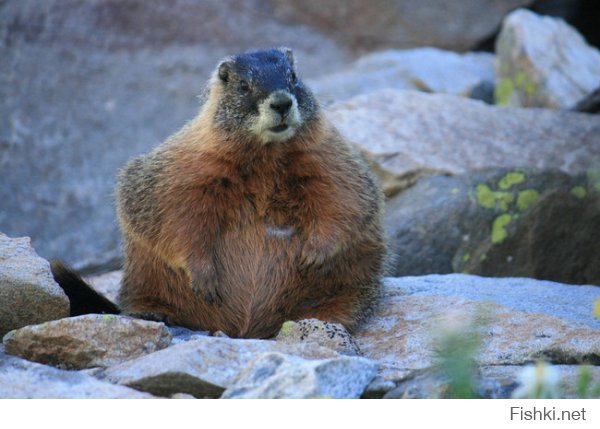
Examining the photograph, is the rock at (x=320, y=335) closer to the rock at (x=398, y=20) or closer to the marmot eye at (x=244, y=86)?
the marmot eye at (x=244, y=86)

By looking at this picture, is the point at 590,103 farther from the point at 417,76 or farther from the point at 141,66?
the point at 141,66

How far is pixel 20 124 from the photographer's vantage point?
448 inches

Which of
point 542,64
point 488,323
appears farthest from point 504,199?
point 488,323

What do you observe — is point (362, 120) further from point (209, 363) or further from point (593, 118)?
point (209, 363)

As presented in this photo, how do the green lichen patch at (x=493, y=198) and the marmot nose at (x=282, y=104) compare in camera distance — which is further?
the green lichen patch at (x=493, y=198)

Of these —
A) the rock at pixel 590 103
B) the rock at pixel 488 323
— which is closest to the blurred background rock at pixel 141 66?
the rock at pixel 590 103

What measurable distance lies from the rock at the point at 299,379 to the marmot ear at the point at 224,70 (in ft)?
8.12

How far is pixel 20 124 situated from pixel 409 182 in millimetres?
4873

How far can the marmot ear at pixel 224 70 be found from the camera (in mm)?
6441

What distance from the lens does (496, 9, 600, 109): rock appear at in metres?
10.6

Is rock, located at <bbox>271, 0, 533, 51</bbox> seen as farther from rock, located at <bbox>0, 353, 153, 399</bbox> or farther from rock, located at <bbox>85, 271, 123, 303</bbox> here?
rock, located at <bbox>0, 353, 153, 399</bbox>

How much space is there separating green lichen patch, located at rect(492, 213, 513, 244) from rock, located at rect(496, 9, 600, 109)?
2386 mm

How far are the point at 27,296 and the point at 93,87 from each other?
6.54 meters

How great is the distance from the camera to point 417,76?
1138 centimetres
